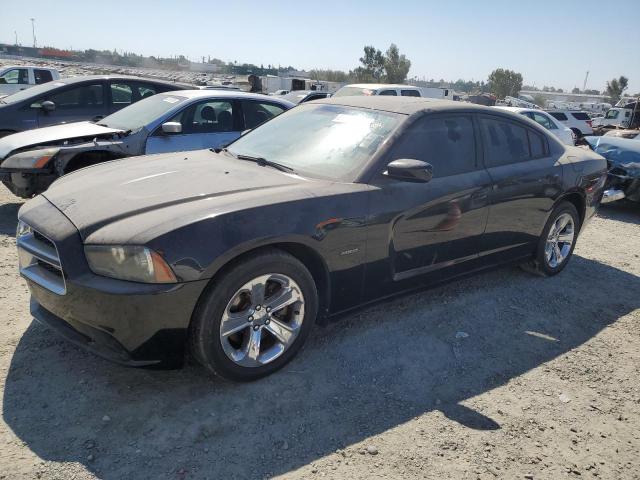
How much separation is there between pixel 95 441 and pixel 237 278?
1016 mm

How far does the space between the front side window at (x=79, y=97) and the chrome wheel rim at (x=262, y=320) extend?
6032mm

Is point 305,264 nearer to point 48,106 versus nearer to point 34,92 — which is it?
point 48,106

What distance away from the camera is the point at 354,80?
2410 inches

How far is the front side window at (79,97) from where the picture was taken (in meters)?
7.34

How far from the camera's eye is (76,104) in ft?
24.3

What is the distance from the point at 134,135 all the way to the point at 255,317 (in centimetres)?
374

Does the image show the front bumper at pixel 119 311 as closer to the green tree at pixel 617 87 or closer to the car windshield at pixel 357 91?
the car windshield at pixel 357 91

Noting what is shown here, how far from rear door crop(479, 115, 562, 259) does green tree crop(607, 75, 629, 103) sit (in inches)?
2776

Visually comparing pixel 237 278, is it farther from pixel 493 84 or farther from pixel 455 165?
pixel 493 84

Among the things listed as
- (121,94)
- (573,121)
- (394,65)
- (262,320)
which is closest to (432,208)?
(262,320)

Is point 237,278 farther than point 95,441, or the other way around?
point 237,278

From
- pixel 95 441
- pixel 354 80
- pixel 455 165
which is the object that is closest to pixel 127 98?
pixel 455 165

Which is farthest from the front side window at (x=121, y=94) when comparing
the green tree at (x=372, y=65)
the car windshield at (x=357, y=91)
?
the green tree at (x=372, y=65)

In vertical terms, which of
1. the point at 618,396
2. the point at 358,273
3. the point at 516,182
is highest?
the point at 516,182
